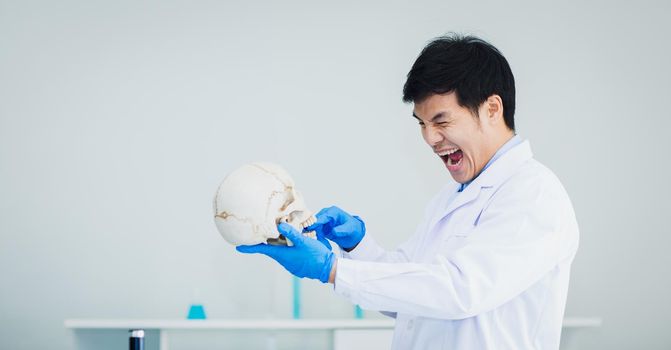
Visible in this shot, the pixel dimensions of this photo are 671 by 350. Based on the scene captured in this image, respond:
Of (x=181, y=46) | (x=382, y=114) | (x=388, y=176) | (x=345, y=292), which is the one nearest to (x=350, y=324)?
(x=388, y=176)

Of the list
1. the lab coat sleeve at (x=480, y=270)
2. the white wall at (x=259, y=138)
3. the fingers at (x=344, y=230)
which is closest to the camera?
the lab coat sleeve at (x=480, y=270)

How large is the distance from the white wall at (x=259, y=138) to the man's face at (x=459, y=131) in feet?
3.97

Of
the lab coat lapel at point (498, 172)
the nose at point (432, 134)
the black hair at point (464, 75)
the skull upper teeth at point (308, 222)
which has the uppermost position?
the black hair at point (464, 75)

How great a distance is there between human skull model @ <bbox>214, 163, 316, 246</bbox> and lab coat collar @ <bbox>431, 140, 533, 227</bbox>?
38 centimetres

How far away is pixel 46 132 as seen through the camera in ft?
8.91

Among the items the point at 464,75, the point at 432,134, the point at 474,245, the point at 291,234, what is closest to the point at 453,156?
the point at 432,134

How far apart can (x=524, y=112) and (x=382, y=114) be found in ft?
1.87

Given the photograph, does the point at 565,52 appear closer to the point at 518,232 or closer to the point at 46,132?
the point at 518,232

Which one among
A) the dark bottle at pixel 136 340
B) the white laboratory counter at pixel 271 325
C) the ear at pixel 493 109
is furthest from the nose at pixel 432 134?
the white laboratory counter at pixel 271 325

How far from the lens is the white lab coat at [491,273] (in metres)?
1.28

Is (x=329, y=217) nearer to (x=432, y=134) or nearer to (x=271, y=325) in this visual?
(x=432, y=134)

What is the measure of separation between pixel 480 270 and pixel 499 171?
0.28 m

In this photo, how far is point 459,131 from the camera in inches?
58.9

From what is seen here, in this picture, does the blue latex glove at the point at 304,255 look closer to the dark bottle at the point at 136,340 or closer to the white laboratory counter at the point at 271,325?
the dark bottle at the point at 136,340
